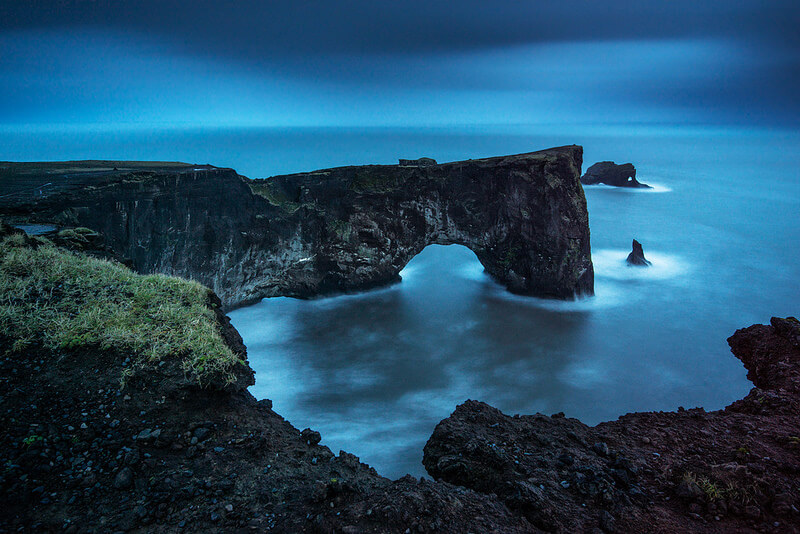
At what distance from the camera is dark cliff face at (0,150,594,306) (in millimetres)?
20062

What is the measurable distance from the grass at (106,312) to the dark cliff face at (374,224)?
9.35m

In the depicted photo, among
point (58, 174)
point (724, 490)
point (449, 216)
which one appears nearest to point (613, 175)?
point (449, 216)

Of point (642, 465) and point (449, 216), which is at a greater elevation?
point (449, 216)

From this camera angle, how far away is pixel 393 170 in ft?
76.8

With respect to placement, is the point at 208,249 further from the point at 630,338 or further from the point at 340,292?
the point at 630,338

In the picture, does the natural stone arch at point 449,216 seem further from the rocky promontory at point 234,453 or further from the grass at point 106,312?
the rocky promontory at point 234,453

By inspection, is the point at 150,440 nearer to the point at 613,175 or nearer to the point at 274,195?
the point at 274,195

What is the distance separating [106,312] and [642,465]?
9564mm

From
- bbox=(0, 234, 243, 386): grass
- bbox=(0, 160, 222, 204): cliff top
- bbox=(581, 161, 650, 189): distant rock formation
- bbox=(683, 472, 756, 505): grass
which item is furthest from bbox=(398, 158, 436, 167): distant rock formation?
bbox=(581, 161, 650, 189): distant rock formation

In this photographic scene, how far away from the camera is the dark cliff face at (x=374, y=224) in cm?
2006

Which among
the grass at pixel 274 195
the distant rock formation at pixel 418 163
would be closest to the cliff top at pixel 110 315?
the grass at pixel 274 195

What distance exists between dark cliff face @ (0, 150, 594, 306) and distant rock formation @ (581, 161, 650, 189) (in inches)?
1287

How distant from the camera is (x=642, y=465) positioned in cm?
772

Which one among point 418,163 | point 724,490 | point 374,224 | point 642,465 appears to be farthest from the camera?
point 418,163
